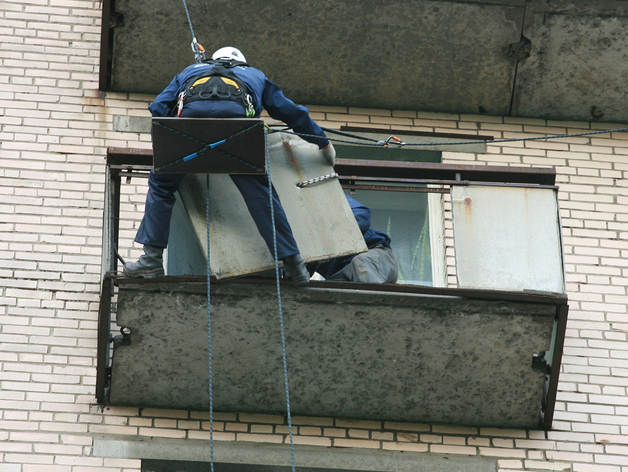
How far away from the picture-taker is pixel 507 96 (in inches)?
344

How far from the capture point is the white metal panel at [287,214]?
6285 millimetres

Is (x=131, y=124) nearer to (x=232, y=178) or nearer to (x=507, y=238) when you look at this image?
(x=232, y=178)

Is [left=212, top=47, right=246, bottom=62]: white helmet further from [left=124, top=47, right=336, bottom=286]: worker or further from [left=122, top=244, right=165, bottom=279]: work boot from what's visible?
[left=122, top=244, right=165, bottom=279]: work boot

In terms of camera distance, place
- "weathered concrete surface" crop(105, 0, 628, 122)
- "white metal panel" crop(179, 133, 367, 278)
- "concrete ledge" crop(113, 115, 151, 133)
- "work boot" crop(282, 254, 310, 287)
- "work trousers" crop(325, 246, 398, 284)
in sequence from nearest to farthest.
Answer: "work boot" crop(282, 254, 310, 287)
"white metal panel" crop(179, 133, 367, 278)
"work trousers" crop(325, 246, 398, 284)
"concrete ledge" crop(113, 115, 151, 133)
"weathered concrete surface" crop(105, 0, 628, 122)

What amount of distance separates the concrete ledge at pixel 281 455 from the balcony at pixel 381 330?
10.2 inches

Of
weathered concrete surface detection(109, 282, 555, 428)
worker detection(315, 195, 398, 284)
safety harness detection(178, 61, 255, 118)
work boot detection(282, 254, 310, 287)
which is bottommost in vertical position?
weathered concrete surface detection(109, 282, 555, 428)

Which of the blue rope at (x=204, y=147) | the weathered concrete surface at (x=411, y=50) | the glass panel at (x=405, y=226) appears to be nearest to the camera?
the blue rope at (x=204, y=147)

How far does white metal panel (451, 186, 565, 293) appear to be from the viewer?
255 inches

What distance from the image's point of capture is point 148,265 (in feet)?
20.4

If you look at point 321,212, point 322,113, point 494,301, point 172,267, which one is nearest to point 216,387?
point 172,267

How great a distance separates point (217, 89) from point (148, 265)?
1.20m

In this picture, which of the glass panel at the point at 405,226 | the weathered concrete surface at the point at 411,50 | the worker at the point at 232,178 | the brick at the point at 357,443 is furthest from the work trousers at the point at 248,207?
the weathered concrete surface at the point at 411,50

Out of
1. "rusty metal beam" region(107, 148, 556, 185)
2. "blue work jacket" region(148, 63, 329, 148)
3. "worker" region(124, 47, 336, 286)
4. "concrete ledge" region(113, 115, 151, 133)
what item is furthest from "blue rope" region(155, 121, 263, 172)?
"concrete ledge" region(113, 115, 151, 133)

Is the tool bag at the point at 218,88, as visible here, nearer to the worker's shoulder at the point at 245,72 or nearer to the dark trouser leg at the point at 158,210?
the worker's shoulder at the point at 245,72
